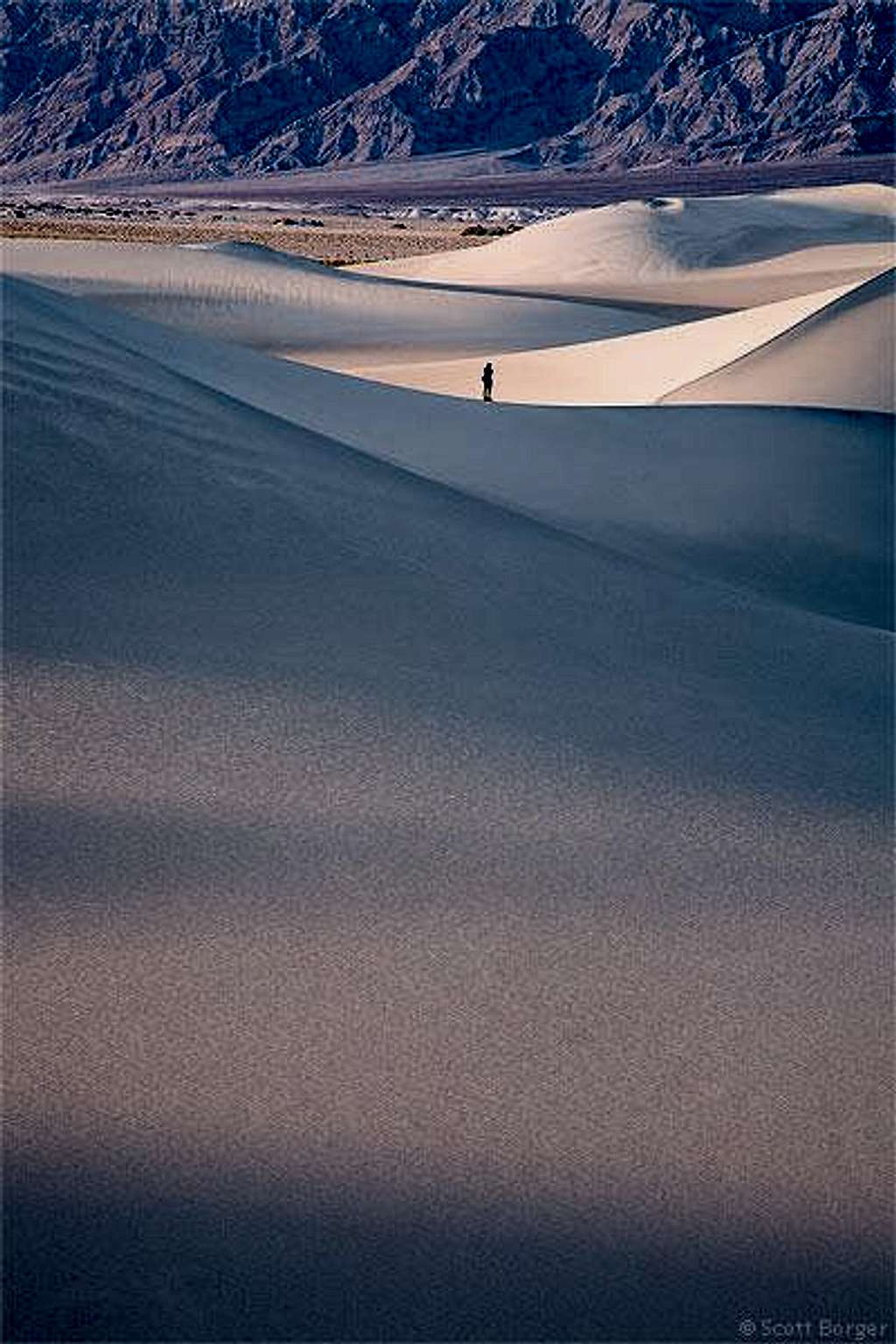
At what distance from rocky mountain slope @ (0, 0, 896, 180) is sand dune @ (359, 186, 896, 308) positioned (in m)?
73.7

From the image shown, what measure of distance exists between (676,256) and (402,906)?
4252 centimetres

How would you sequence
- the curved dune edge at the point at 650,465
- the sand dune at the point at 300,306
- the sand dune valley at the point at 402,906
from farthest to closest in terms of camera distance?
the sand dune at the point at 300,306 < the curved dune edge at the point at 650,465 < the sand dune valley at the point at 402,906

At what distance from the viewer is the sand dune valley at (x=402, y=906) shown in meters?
4.01

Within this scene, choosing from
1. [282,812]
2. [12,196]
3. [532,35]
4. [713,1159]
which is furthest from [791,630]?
[532,35]

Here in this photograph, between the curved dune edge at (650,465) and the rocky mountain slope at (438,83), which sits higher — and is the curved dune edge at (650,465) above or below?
below

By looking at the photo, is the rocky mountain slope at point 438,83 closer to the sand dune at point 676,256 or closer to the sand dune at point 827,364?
the sand dune at point 676,256

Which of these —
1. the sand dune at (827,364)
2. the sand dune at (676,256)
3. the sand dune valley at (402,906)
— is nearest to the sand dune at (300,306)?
the sand dune at (676,256)

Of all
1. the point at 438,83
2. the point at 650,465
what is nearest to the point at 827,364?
the point at 650,465

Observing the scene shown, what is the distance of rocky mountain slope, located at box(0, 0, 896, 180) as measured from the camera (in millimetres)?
130125

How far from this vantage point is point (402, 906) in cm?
518

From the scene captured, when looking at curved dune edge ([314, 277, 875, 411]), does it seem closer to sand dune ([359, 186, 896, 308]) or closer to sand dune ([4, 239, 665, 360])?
sand dune ([4, 239, 665, 360])

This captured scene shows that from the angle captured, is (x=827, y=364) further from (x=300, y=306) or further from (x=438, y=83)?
(x=438, y=83)

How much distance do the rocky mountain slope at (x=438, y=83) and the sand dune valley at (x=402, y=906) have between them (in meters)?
119

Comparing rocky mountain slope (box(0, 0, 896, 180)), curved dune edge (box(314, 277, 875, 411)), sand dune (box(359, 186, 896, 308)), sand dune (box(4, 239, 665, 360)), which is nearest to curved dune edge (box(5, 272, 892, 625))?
curved dune edge (box(314, 277, 875, 411))
